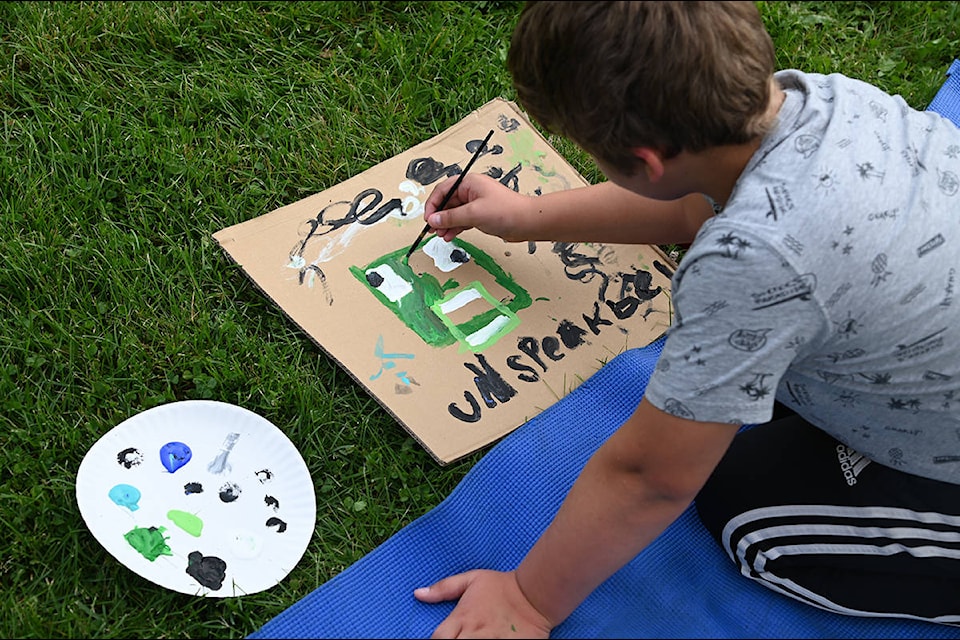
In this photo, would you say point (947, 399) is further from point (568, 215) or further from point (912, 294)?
point (568, 215)

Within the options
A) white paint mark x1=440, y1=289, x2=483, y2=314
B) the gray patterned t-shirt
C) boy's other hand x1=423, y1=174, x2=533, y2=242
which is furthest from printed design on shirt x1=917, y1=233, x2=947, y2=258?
white paint mark x1=440, y1=289, x2=483, y2=314

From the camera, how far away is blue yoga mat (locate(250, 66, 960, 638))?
1.39 m

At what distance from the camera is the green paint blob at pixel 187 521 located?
1454 mm

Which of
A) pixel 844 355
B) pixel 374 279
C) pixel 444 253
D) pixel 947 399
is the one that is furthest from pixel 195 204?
pixel 947 399

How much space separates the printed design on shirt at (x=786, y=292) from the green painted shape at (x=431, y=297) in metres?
0.74

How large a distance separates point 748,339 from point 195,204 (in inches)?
46.5

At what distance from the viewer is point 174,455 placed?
1.52 meters

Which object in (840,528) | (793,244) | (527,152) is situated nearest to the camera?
(793,244)

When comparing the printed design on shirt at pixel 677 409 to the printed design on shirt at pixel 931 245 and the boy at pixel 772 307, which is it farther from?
the printed design on shirt at pixel 931 245

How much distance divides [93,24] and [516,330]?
1.20m

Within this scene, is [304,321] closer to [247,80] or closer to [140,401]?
[140,401]

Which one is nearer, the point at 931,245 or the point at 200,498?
the point at 931,245

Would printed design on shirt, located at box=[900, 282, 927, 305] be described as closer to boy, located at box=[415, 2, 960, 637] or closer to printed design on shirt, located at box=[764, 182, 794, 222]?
boy, located at box=[415, 2, 960, 637]

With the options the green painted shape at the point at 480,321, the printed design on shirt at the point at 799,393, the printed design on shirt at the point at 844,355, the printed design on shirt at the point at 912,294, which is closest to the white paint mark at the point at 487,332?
the green painted shape at the point at 480,321
